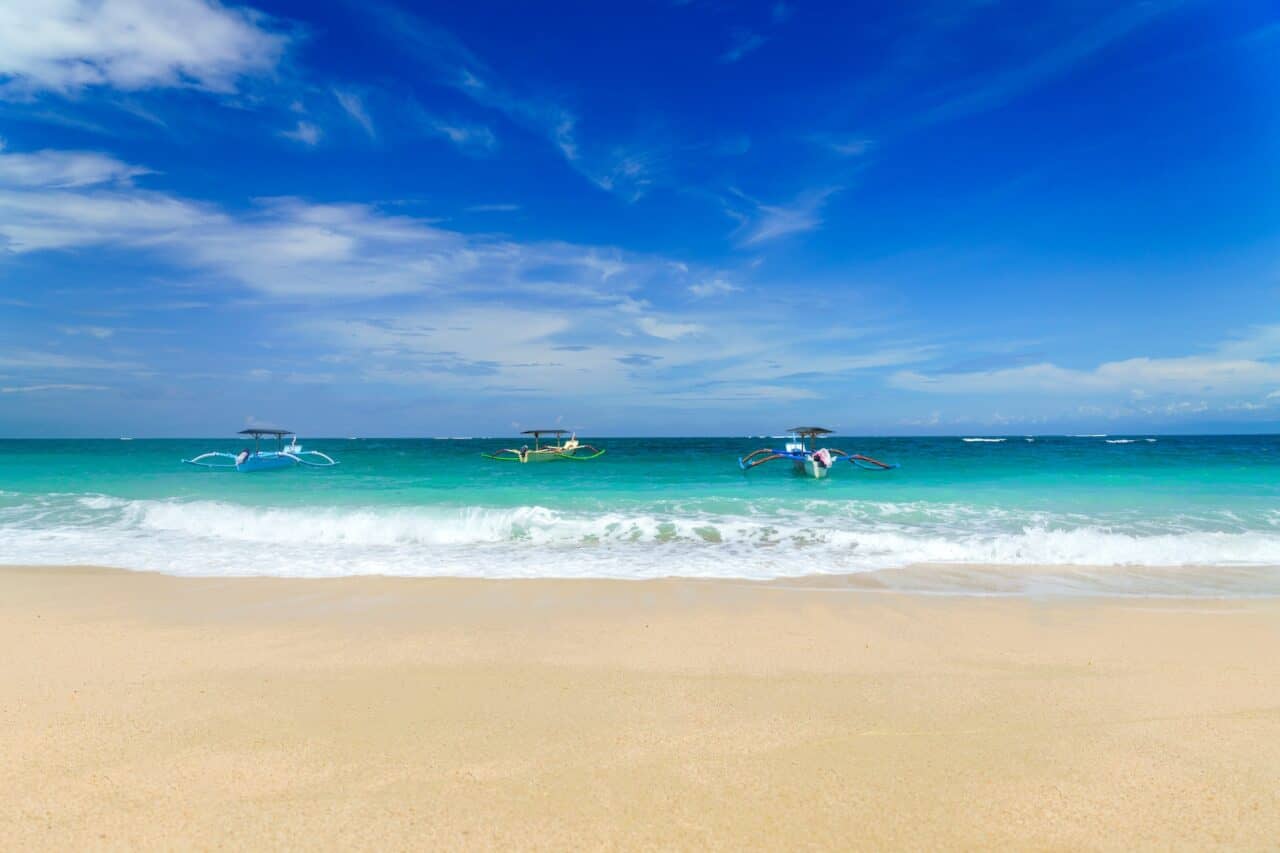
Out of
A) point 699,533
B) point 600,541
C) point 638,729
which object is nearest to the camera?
point 638,729

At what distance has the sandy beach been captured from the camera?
317 centimetres

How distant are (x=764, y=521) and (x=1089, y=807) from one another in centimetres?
1327

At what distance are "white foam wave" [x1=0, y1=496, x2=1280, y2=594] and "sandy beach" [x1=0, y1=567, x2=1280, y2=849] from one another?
11.0 ft

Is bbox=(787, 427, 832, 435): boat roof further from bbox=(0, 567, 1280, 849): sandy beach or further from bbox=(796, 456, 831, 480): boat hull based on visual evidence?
bbox=(0, 567, 1280, 849): sandy beach

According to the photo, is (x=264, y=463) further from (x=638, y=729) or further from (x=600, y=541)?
(x=638, y=729)

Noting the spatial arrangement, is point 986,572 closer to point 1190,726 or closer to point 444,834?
point 1190,726

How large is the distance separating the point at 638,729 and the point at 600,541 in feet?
31.3

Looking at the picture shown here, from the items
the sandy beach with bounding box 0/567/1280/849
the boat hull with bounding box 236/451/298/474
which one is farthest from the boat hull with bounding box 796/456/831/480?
the boat hull with bounding box 236/451/298/474

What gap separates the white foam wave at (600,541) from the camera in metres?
10.9

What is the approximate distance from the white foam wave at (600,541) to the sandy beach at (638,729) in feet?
11.0

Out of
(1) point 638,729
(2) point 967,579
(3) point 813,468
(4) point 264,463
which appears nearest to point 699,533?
(2) point 967,579

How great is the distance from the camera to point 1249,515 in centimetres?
Answer: 1714

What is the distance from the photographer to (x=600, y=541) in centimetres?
1370

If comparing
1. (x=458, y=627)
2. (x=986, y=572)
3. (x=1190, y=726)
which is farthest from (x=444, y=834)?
(x=986, y=572)
